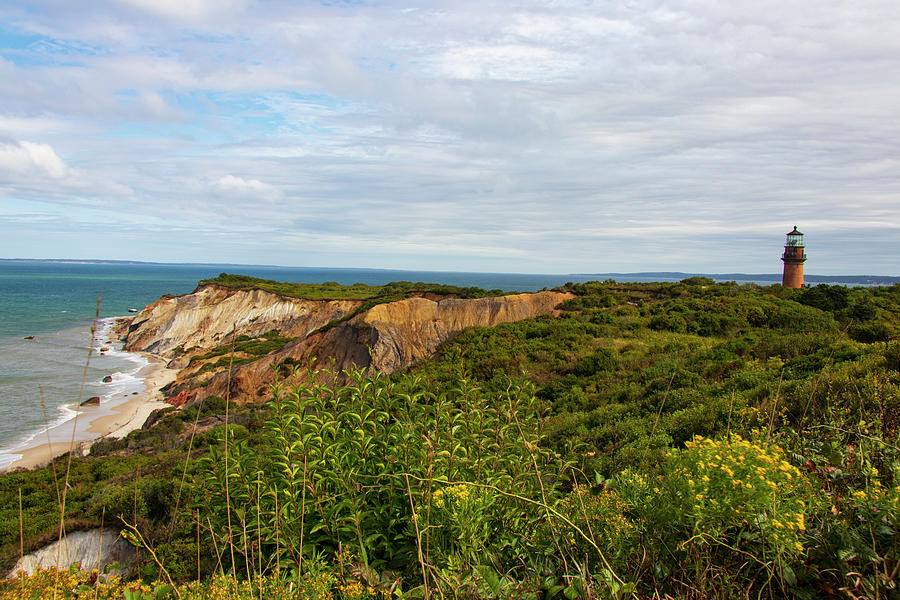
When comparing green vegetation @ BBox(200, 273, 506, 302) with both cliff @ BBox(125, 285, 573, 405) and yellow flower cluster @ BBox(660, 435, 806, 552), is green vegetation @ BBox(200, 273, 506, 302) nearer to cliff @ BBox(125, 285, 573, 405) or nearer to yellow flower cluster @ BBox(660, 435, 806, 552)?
cliff @ BBox(125, 285, 573, 405)

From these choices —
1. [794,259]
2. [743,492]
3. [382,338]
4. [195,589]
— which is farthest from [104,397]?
[794,259]

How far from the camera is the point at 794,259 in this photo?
38094 mm

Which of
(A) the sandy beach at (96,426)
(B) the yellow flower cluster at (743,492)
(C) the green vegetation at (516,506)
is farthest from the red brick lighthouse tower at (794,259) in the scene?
(A) the sandy beach at (96,426)

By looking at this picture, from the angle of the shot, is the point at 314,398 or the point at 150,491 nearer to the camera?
the point at 314,398

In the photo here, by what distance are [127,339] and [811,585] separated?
70.3m

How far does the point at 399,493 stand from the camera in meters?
3.72

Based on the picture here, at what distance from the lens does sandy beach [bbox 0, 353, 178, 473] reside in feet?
72.7

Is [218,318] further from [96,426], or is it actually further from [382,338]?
[382,338]

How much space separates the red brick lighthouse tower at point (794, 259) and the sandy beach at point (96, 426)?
47.1 meters

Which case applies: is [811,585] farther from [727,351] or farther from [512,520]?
[727,351]

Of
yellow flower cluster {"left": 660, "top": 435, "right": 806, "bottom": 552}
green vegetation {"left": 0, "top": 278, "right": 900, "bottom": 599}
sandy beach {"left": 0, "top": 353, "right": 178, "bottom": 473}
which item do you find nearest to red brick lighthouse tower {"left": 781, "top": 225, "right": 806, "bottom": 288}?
green vegetation {"left": 0, "top": 278, "right": 900, "bottom": 599}

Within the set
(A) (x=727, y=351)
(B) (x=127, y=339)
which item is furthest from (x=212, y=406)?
(B) (x=127, y=339)

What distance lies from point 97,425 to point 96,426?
241mm

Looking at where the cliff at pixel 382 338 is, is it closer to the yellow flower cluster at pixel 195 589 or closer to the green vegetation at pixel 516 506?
the green vegetation at pixel 516 506
